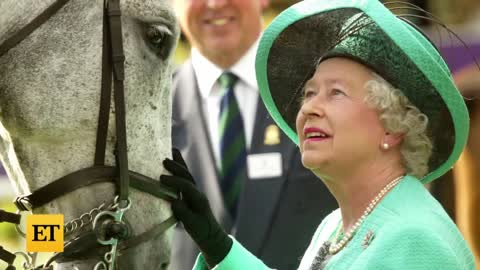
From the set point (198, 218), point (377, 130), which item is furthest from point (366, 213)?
point (198, 218)

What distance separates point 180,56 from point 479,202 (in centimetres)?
232

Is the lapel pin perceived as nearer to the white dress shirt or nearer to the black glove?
the white dress shirt

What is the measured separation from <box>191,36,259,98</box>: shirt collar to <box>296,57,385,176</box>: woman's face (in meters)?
1.73

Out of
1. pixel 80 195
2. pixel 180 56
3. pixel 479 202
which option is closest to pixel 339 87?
pixel 80 195

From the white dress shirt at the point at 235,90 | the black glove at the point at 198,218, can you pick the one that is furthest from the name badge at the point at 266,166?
the black glove at the point at 198,218

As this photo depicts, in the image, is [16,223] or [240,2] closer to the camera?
[16,223]

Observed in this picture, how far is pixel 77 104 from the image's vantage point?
3158 millimetres

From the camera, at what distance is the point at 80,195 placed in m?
3.17

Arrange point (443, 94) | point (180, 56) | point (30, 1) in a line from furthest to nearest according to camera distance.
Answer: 1. point (180, 56)
2. point (30, 1)
3. point (443, 94)

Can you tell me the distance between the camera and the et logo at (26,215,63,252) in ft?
10.4

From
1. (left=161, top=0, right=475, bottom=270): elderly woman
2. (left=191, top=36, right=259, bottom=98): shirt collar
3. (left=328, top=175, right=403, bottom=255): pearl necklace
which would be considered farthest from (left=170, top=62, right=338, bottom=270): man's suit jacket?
(left=328, top=175, right=403, bottom=255): pearl necklace

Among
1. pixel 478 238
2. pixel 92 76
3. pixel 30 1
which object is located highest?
pixel 30 1

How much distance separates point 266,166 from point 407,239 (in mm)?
1805

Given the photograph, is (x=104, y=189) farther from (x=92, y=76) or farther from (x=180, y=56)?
(x=180, y=56)
